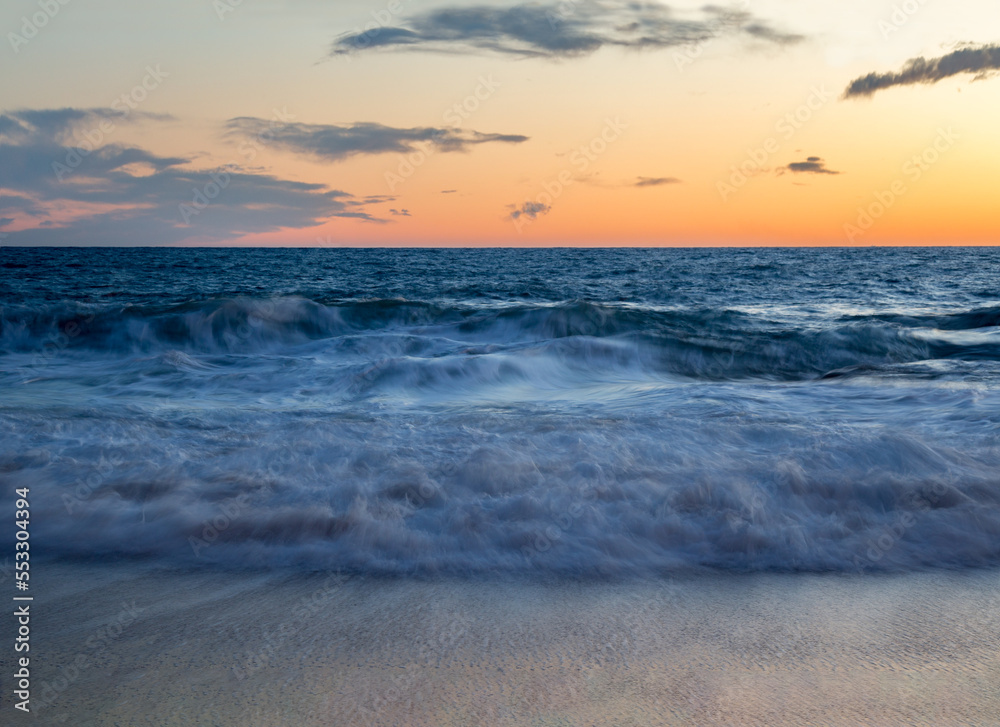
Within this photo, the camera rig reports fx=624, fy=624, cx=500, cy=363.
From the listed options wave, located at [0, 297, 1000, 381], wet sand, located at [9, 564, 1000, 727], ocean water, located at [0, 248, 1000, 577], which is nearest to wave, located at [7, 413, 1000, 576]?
ocean water, located at [0, 248, 1000, 577]

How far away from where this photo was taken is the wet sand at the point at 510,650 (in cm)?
188

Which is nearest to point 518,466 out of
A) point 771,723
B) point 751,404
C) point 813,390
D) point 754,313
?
point 771,723

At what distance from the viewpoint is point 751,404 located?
223 inches

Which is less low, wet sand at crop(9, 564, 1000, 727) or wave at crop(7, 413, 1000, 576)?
wave at crop(7, 413, 1000, 576)

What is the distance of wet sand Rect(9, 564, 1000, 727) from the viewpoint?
188 cm

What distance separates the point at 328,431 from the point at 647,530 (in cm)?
273

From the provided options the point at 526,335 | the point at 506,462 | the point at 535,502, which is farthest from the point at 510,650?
the point at 526,335

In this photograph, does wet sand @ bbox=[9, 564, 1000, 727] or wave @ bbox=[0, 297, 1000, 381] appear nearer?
wet sand @ bbox=[9, 564, 1000, 727]

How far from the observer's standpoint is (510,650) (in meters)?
2.20

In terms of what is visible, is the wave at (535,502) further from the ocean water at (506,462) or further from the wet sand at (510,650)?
the wet sand at (510,650)

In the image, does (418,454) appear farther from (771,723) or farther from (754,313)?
(754,313)

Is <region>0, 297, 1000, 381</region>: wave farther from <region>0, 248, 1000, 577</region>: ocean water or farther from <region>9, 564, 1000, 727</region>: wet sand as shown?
<region>9, 564, 1000, 727</region>: wet sand

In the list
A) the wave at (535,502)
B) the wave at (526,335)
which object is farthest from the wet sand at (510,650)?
the wave at (526,335)

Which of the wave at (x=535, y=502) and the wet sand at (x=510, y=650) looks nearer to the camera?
the wet sand at (x=510, y=650)
